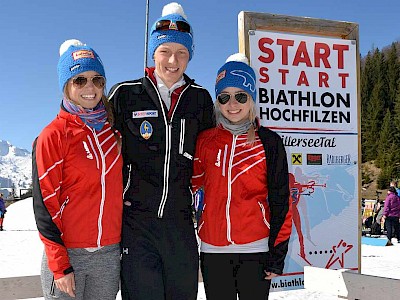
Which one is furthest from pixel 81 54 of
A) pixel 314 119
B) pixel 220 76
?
pixel 314 119

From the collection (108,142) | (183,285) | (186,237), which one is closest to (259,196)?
(186,237)

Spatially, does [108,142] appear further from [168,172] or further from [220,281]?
[220,281]

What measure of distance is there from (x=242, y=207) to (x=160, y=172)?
1.61 ft

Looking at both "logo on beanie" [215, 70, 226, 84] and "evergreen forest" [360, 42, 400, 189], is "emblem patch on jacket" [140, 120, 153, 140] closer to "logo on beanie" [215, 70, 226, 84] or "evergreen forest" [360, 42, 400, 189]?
"logo on beanie" [215, 70, 226, 84]

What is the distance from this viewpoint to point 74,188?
7.66 ft

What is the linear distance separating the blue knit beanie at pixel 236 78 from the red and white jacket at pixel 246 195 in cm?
30

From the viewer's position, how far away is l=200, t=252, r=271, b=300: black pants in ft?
8.43

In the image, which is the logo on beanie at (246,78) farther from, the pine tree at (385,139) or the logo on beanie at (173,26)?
the pine tree at (385,139)

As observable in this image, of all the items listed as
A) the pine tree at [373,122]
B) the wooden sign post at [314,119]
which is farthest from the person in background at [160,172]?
the pine tree at [373,122]

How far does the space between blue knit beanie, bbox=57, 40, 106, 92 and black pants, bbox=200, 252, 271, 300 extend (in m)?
1.20

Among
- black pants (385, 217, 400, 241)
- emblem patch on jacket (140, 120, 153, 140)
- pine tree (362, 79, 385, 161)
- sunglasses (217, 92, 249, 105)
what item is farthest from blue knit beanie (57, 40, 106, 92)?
pine tree (362, 79, 385, 161)

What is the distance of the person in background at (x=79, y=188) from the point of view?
7.34ft

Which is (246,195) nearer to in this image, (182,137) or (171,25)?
(182,137)

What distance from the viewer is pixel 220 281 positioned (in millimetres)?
2576
